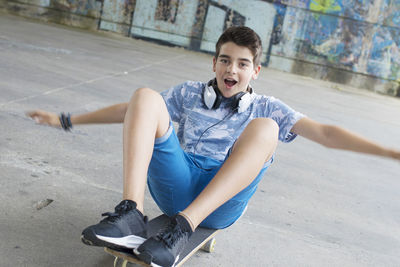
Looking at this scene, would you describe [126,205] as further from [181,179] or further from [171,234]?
[181,179]

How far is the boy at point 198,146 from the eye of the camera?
1.85m

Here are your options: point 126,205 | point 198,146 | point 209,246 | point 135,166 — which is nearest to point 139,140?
point 135,166

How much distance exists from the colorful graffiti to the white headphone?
428 inches

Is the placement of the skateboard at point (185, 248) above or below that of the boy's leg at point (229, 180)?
below

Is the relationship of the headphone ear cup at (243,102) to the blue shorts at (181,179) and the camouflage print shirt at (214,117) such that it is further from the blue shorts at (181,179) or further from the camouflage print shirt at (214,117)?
the blue shorts at (181,179)

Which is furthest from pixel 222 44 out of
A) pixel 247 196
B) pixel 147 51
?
pixel 147 51

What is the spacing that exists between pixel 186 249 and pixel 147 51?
9.06 metres

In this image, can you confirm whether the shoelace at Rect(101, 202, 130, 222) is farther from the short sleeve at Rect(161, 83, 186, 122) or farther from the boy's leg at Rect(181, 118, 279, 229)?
the short sleeve at Rect(161, 83, 186, 122)

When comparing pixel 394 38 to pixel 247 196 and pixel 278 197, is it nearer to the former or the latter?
pixel 278 197

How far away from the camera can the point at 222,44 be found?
2406 millimetres

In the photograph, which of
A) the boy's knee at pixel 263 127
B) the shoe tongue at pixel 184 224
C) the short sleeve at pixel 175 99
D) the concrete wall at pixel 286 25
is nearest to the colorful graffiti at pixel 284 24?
the concrete wall at pixel 286 25

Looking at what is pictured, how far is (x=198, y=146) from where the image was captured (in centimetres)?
233

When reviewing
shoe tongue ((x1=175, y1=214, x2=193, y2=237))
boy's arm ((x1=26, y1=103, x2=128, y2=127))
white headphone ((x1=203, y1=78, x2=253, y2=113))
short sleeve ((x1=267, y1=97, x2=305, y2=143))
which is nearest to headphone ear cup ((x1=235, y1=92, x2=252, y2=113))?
white headphone ((x1=203, y1=78, x2=253, y2=113))

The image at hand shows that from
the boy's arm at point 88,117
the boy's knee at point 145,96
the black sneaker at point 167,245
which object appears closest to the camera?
the black sneaker at point 167,245
